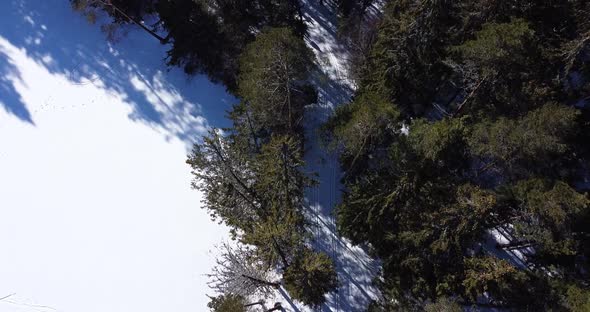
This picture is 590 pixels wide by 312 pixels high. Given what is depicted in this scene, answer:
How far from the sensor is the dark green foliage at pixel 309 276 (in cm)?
1444

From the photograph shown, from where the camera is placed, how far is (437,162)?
14.4m

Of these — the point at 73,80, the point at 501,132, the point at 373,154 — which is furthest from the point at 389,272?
the point at 73,80

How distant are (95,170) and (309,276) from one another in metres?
12.4

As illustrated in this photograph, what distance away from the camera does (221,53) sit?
63.6 ft

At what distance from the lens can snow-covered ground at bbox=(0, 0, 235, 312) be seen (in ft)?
63.4

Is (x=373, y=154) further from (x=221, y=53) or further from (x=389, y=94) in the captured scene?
(x=221, y=53)

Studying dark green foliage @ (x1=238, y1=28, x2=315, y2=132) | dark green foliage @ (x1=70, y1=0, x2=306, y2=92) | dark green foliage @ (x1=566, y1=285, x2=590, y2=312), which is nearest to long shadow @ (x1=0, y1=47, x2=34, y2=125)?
dark green foliage @ (x1=70, y1=0, x2=306, y2=92)

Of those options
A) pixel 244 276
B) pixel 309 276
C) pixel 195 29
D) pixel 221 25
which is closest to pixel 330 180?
pixel 309 276

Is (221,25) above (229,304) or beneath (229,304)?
above

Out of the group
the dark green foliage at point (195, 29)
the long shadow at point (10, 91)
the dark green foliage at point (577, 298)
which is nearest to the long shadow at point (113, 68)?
the long shadow at point (10, 91)

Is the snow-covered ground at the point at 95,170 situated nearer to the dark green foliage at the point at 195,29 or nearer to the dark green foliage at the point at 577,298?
the dark green foliage at the point at 195,29

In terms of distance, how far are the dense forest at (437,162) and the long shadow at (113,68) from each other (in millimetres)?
4718

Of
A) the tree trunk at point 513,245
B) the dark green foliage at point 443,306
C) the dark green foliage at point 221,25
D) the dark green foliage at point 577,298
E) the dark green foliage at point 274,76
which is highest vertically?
the dark green foliage at point 221,25

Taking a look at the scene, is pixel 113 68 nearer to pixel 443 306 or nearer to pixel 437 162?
pixel 437 162
